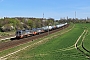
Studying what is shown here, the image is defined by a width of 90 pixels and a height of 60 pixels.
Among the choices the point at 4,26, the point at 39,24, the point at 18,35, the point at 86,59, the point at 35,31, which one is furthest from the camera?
the point at 39,24

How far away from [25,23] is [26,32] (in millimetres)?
55780

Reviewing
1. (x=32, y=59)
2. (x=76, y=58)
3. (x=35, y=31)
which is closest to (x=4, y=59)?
(x=32, y=59)

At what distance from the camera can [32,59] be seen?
89.0 ft

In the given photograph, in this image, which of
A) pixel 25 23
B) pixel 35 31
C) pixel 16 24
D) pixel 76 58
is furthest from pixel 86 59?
pixel 25 23

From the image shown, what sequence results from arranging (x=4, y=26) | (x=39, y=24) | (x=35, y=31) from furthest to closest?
(x=39, y=24)
(x=4, y=26)
(x=35, y=31)

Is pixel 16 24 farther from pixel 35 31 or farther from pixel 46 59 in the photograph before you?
pixel 46 59

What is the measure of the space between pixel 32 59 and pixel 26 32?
39508mm

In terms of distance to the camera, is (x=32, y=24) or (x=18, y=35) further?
(x=32, y=24)

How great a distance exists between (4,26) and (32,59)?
6887 cm

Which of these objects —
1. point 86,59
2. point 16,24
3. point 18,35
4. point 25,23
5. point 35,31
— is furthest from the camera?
point 25,23

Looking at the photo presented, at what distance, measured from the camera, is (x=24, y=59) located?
27.4 meters

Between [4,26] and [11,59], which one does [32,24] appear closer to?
[4,26]

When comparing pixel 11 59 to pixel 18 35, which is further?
pixel 18 35

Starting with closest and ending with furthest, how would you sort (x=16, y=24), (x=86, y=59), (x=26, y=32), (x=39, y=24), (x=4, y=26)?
(x=86, y=59), (x=26, y=32), (x=4, y=26), (x=16, y=24), (x=39, y=24)
